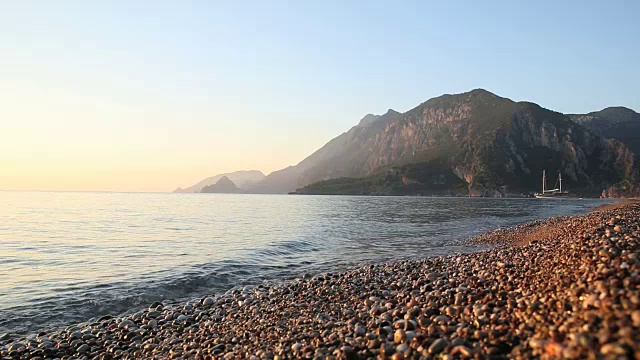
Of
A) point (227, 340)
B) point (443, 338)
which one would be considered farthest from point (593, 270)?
point (227, 340)

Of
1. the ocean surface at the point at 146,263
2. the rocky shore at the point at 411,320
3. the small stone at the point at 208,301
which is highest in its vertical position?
the rocky shore at the point at 411,320

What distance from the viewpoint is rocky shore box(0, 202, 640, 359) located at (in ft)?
17.4

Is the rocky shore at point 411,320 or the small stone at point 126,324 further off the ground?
the rocky shore at point 411,320

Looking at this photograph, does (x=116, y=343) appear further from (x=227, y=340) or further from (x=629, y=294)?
(x=629, y=294)

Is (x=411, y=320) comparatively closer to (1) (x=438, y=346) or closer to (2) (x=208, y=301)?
(1) (x=438, y=346)

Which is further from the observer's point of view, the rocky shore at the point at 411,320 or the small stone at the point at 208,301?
the small stone at the point at 208,301

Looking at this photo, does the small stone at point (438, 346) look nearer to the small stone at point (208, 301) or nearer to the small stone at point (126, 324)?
the small stone at point (126, 324)

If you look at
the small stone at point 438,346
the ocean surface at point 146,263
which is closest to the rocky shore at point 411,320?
the small stone at point 438,346

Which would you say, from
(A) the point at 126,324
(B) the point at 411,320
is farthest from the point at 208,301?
(B) the point at 411,320

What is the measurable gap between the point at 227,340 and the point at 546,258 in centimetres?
936

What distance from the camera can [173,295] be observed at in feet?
51.6

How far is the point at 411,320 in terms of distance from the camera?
7.98 meters

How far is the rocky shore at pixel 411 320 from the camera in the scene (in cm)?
529

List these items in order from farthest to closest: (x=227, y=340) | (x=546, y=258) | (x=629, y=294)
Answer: (x=546, y=258) < (x=227, y=340) < (x=629, y=294)
